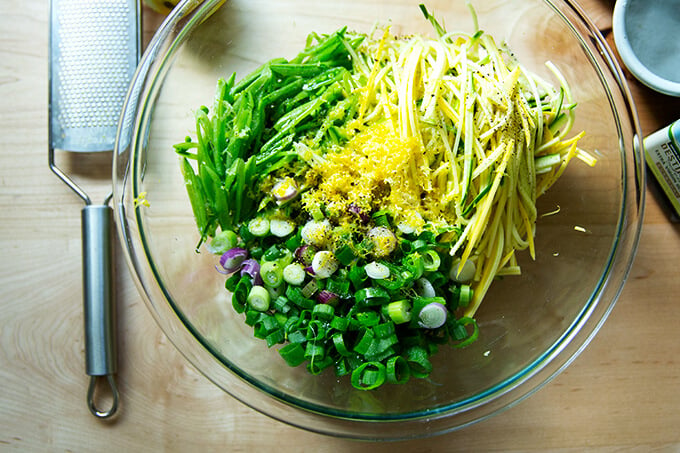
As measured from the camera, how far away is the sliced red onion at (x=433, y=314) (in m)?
1.25

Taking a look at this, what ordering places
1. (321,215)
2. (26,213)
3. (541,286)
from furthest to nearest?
1. (26,213)
2. (541,286)
3. (321,215)

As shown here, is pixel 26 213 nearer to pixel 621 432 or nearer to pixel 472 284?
pixel 472 284

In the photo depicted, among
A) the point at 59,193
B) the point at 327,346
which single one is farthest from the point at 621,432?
the point at 59,193

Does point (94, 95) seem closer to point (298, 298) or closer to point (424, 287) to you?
point (298, 298)

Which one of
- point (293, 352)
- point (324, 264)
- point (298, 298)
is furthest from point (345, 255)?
point (293, 352)

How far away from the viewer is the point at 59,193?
5.23ft

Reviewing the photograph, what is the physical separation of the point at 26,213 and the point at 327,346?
1.03 m

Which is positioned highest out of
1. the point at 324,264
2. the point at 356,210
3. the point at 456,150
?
the point at 456,150

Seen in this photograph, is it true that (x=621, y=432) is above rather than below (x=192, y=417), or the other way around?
above

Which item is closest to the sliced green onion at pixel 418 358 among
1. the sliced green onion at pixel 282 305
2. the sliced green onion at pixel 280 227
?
the sliced green onion at pixel 282 305

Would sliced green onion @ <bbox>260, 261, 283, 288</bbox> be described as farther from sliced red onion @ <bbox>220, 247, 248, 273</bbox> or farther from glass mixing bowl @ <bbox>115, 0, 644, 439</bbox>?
glass mixing bowl @ <bbox>115, 0, 644, 439</bbox>

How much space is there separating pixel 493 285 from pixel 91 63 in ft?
4.33

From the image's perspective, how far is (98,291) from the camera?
1521mm

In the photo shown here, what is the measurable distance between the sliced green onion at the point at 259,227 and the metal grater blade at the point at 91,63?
56cm
